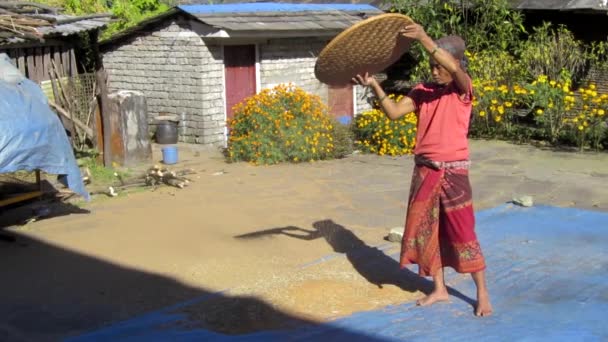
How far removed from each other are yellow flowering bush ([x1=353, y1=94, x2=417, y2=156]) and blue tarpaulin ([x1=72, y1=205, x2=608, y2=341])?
19.1 feet

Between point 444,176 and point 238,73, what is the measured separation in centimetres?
894

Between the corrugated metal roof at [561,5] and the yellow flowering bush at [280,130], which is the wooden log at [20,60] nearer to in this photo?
the yellow flowering bush at [280,130]

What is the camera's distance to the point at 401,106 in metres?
5.12

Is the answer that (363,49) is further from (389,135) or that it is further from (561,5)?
(561,5)

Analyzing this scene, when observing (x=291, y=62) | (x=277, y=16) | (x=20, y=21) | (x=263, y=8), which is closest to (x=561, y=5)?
(x=291, y=62)

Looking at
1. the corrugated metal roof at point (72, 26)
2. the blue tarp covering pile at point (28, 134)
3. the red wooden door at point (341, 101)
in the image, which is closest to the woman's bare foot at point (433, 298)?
the blue tarp covering pile at point (28, 134)

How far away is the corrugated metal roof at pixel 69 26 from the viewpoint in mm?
10852

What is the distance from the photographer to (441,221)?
5102mm

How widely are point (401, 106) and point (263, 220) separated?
3.19 m

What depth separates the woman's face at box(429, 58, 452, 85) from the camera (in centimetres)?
489

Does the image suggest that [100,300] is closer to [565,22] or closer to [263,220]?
[263,220]

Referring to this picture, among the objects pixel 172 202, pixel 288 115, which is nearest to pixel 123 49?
pixel 288 115

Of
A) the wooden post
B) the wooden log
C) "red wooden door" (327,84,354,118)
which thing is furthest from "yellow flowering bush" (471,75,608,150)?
the wooden log

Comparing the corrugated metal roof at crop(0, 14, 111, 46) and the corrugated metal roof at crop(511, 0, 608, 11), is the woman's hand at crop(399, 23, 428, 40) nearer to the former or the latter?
the corrugated metal roof at crop(0, 14, 111, 46)
